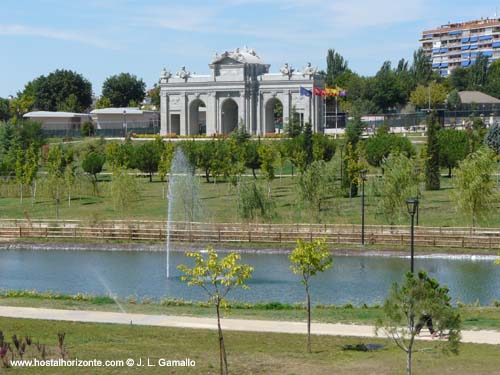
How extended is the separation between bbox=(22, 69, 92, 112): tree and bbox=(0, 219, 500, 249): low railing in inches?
4222

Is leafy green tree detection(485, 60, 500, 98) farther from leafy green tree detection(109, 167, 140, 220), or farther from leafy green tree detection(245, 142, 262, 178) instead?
leafy green tree detection(109, 167, 140, 220)

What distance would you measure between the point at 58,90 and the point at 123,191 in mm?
106984

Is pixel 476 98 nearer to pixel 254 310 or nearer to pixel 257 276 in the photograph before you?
pixel 257 276

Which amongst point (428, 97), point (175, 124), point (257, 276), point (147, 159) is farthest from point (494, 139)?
point (428, 97)

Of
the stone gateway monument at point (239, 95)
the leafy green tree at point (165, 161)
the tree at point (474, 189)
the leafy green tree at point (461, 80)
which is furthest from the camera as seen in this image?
the leafy green tree at point (461, 80)

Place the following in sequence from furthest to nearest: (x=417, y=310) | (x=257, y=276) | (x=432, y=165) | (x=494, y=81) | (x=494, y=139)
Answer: (x=494, y=81), (x=494, y=139), (x=432, y=165), (x=257, y=276), (x=417, y=310)

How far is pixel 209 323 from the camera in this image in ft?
98.4

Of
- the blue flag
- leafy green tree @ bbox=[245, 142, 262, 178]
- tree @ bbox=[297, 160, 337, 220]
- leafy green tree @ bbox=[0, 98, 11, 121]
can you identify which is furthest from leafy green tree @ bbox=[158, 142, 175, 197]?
leafy green tree @ bbox=[0, 98, 11, 121]

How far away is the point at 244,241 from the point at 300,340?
30.3 m

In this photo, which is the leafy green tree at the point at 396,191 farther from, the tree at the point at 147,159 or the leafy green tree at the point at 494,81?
the leafy green tree at the point at 494,81

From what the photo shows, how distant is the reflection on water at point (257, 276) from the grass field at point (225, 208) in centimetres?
810

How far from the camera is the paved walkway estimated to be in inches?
1109

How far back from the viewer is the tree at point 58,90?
169125 millimetres

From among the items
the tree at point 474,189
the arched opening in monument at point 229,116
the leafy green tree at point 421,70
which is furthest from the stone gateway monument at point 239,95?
the tree at point 474,189
